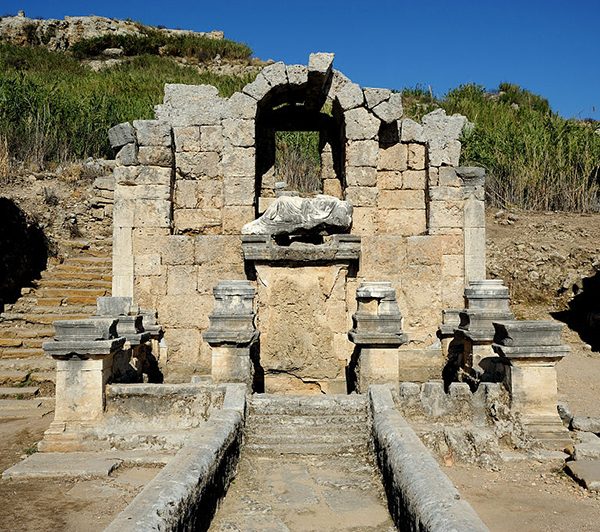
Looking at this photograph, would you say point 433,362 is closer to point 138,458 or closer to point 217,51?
point 138,458

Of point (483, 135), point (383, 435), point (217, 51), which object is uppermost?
point (217, 51)

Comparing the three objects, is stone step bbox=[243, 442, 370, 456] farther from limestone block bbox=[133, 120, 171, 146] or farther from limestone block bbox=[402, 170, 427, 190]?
limestone block bbox=[133, 120, 171, 146]

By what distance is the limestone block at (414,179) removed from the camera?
31.5 feet

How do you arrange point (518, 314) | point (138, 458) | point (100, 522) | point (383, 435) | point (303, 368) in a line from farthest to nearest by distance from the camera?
point (518, 314) → point (303, 368) → point (138, 458) → point (383, 435) → point (100, 522)

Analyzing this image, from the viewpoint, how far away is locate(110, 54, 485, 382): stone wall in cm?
892

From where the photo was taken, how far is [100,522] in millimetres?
4477

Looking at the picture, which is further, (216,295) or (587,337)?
(587,337)

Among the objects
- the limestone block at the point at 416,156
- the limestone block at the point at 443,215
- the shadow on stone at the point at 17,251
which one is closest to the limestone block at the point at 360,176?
the limestone block at the point at 416,156

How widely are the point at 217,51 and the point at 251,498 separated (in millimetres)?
39430

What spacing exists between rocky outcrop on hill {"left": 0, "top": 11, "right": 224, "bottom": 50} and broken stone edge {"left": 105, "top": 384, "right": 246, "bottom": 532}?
40.8 metres

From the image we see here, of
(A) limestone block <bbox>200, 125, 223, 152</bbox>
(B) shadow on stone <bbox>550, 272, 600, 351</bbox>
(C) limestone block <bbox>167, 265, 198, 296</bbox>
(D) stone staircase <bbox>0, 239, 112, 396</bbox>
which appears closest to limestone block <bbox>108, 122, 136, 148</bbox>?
(A) limestone block <bbox>200, 125, 223, 152</bbox>

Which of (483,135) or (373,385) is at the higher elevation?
(483,135)

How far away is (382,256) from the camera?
9102mm

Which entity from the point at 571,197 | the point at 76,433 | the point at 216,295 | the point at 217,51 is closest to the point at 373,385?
the point at 216,295
